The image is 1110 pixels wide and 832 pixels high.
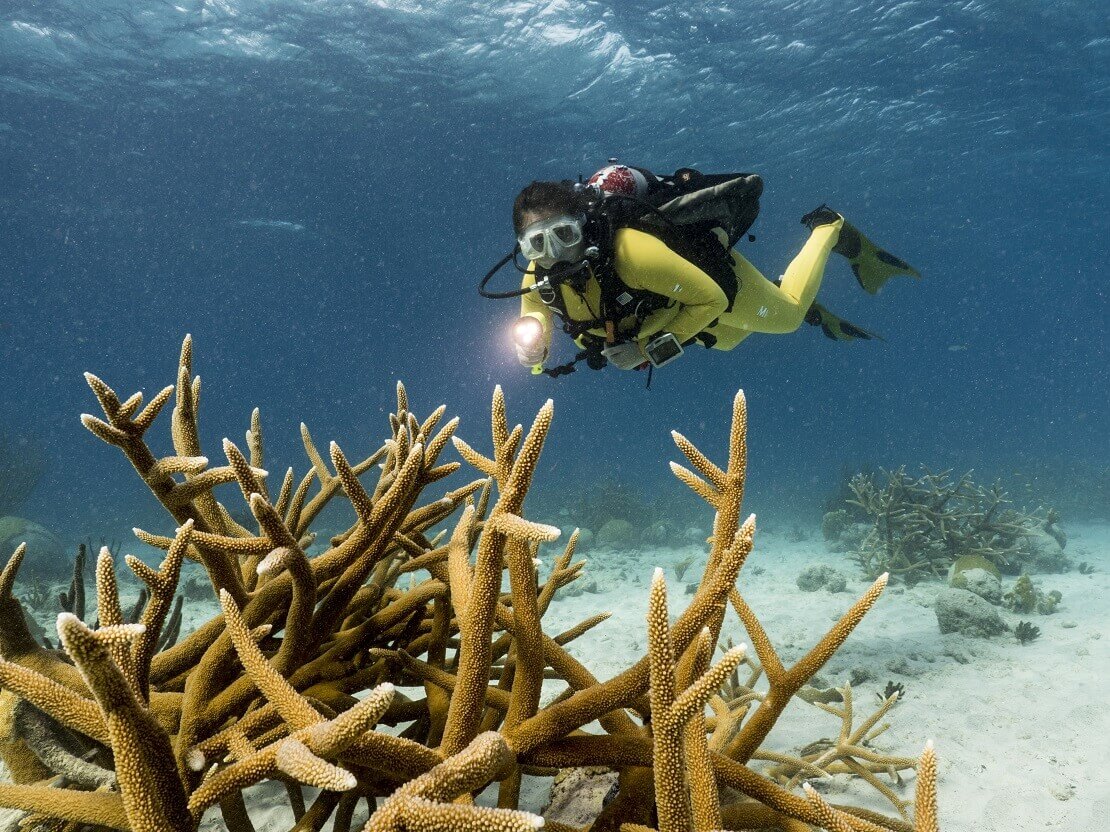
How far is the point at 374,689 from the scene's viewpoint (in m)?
1.18

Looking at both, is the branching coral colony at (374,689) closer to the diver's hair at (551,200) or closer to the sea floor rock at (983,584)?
the diver's hair at (551,200)

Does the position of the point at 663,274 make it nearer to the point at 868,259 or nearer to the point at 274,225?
the point at 868,259

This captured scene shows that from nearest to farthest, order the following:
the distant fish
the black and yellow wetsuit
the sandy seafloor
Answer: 1. the sandy seafloor
2. the black and yellow wetsuit
3. the distant fish

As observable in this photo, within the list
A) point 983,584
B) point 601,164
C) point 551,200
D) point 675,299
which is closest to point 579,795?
point 675,299

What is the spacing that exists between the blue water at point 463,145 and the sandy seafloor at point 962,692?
13.6 ft

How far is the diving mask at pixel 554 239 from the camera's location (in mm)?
4906

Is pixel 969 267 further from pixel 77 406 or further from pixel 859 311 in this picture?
pixel 77 406

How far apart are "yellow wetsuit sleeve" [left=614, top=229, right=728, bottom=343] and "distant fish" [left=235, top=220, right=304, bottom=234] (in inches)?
1200

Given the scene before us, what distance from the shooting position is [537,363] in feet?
18.0

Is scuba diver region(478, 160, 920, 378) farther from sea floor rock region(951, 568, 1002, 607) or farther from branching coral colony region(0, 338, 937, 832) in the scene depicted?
sea floor rock region(951, 568, 1002, 607)

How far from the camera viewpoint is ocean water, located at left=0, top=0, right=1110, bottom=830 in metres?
6.55

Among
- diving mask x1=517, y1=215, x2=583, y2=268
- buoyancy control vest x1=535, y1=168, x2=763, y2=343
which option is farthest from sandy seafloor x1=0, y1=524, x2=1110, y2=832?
diving mask x1=517, y1=215, x2=583, y2=268

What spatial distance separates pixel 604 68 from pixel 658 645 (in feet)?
70.4

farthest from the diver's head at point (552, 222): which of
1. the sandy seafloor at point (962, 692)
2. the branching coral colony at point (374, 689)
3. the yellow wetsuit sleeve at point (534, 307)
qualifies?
the sandy seafloor at point (962, 692)
